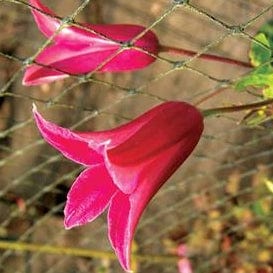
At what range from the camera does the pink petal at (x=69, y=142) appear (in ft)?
2.21

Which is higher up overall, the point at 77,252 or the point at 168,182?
the point at 168,182

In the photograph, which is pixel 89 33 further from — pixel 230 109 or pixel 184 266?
pixel 184 266

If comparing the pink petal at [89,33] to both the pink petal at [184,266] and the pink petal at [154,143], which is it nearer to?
the pink petal at [154,143]

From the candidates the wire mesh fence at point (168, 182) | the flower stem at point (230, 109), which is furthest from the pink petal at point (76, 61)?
the wire mesh fence at point (168, 182)

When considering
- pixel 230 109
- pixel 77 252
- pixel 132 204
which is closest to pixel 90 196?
pixel 132 204

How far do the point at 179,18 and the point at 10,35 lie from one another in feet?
1.39

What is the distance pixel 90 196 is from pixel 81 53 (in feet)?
0.65

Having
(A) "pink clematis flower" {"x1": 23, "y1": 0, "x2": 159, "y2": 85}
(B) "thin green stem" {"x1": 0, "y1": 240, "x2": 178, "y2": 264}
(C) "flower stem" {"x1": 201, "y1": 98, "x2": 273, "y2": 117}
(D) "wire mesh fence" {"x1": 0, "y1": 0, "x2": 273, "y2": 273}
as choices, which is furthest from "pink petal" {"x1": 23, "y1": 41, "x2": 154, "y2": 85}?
(B) "thin green stem" {"x1": 0, "y1": 240, "x2": 178, "y2": 264}

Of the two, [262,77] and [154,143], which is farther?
[262,77]

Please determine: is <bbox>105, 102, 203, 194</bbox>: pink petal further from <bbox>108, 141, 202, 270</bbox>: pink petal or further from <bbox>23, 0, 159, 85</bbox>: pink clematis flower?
<bbox>23, 0, 159, 85</bbox>: pink clematis flower

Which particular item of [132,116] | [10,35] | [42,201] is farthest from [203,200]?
[10,35]

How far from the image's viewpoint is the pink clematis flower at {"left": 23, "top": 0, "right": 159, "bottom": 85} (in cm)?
84

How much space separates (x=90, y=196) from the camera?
70cm

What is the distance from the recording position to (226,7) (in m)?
1.67
